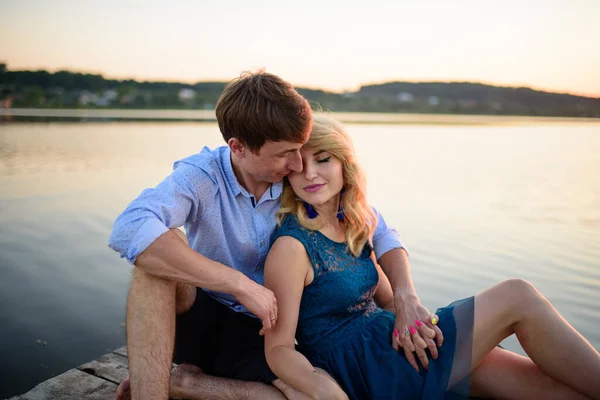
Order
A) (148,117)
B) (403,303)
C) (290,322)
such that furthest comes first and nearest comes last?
(148,117) < (403,303) < (290,322)

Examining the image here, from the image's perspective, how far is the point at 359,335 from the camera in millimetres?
Result: 2635

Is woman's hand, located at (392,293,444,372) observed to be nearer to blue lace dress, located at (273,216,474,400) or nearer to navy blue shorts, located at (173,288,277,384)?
blue lace dress, located at (273,216,474,400)

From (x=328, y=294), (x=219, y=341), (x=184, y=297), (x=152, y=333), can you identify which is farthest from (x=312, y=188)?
(x=152, y=333)

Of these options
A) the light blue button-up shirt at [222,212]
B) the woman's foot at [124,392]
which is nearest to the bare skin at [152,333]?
the woman's foot at [124,392]

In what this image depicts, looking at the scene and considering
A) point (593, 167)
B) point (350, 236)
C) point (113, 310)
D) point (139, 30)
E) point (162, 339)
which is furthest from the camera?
point (139, 30)

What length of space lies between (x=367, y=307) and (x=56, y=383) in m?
1.68

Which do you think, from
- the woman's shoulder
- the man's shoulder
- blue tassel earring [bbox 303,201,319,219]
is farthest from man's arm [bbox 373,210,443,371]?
the man's shoulder

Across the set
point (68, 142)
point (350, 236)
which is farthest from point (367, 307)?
point (68, 142)

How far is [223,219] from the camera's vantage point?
2852mm

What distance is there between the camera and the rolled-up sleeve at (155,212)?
2.36 metres

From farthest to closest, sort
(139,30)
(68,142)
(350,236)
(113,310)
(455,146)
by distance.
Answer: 1. (139,30)
2. (455,146)
3. (68,142)
4. (113,310)
5. (350,236)

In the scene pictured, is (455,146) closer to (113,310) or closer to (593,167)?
(593,167)

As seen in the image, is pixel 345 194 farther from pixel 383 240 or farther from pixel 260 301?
pixel 260 301

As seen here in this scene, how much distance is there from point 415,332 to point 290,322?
1.93 ft
